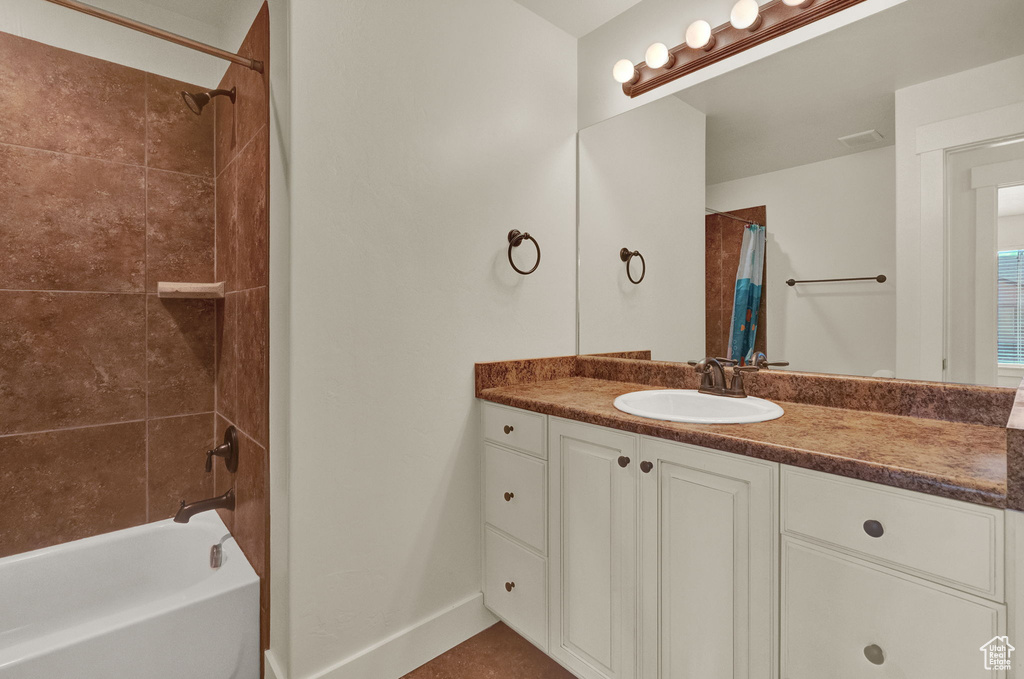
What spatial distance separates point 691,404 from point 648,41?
1.45m

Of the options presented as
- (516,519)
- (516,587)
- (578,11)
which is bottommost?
(516,587)

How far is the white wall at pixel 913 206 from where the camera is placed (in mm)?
1223

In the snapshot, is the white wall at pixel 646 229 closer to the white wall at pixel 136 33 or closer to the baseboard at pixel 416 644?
the baseboard at pixel 416 644

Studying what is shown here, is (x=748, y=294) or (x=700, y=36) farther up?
(x=700, y=36)

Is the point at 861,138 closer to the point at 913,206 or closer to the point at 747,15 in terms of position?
the point at 913,206

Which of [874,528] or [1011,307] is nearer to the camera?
[874,528]

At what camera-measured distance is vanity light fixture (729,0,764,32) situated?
1.51 metres

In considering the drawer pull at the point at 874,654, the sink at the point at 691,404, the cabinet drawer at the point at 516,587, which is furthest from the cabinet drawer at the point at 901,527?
the cabinet drawer at the point at 516,587

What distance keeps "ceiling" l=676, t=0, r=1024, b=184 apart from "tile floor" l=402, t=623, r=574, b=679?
1.83 meters

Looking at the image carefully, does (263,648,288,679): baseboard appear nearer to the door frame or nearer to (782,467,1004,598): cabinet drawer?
(782,467,1004,598): cabinet drawer

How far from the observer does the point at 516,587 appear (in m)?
1.64

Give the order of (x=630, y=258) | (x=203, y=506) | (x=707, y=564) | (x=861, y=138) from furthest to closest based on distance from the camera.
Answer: (x=630, y=258) < (x=203, y=506) < (x=861, y=138) < (x=707, y=564)

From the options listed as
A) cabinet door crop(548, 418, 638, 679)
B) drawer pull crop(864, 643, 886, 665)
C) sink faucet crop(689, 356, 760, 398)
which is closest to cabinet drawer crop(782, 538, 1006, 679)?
drawer pull crop(864, 643, 886, 665)

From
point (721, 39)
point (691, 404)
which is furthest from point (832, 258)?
point (721, 39)
